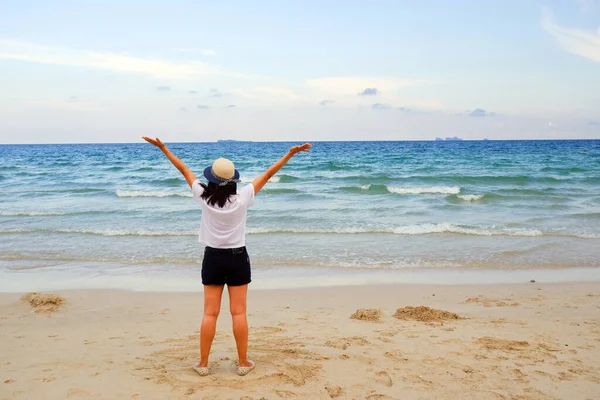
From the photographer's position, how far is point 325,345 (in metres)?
5.02

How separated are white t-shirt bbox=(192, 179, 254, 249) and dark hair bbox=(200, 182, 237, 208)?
3 cm

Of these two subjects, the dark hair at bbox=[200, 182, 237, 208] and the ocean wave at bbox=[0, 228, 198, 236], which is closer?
the dark hair at bbox=[200, 182, 237, 208]

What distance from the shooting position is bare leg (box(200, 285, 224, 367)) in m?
4.07

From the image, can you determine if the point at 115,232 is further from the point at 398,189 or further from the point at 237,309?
the point at 398,189

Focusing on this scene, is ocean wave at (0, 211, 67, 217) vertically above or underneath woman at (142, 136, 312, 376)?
underneath

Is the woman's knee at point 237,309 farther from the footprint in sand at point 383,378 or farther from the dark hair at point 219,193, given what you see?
the footprint in sand at point 383,378

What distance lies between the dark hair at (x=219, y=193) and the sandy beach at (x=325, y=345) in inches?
59.5

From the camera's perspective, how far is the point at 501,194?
753 inches

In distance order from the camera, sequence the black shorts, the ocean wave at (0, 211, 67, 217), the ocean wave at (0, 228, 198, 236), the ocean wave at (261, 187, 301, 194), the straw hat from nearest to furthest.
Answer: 1. the straw hat
2. the black shorts
3. the ocean wave at (0, 228, 198, 236)
4. the ocean wave at (0, 211, 67, 217)
5. the ocean wave at (261, 187, 301, 194)

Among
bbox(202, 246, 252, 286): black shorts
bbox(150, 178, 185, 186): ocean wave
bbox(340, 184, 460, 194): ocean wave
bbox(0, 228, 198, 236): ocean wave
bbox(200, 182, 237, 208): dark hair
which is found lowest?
bbox(0, 228, 198, 236): ocean wave

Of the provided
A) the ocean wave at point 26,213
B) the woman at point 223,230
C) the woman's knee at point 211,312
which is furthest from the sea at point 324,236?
the woman at point 223,230

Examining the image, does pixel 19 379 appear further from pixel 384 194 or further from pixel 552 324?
pixel 384 194

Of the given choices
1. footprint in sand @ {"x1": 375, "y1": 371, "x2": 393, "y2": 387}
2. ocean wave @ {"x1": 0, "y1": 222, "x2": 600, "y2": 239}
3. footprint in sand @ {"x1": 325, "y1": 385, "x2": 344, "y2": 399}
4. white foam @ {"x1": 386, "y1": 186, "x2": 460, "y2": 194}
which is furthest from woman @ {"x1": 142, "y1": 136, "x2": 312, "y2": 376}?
white foam @ {"x1": 386, "y1": 186, "x2": 460, "y2": 194}

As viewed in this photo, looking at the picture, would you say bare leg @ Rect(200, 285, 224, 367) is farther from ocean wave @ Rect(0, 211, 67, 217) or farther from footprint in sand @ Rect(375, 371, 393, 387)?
ocean wave @ Rect(0, 211, 67, 217)
